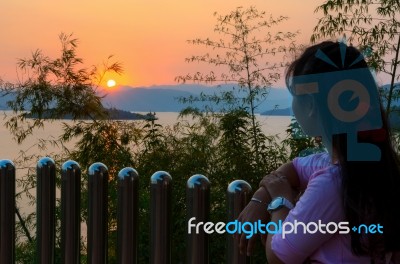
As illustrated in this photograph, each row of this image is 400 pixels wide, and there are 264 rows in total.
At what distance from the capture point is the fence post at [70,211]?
2.01 metres

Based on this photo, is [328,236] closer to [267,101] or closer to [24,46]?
[267,101]

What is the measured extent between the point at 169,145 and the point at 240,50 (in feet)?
2.77

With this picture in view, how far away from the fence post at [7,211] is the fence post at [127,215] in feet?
1.46

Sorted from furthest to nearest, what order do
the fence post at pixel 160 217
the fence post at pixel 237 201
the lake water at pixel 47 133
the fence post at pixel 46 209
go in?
the lake water at pixel 47 133
the fence post at pixel 46 209
the fence post at pixel 160 217
the fence post at pixel 237 201

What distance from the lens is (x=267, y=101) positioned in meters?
4.30

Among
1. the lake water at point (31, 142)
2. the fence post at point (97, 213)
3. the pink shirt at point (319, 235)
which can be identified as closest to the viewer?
the pink shirt at point (319, 235)

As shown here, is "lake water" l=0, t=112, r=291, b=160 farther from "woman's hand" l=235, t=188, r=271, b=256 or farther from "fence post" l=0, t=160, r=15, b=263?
"woman's hand" l=235, t=188, r=271, b=256

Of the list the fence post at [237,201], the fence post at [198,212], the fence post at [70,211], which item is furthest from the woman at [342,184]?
the fence post at [70,211]

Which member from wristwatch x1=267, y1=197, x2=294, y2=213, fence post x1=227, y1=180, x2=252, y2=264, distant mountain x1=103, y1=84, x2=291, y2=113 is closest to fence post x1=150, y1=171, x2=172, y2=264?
fence post x1=227, y1=180, x2=252, y2=264

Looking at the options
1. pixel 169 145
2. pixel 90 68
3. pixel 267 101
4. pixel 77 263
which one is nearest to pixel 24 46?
pixel 90 68

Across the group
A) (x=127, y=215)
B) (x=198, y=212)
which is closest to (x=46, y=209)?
(x=127, y=215)

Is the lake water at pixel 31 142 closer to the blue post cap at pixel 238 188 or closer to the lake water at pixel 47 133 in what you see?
the lake water at pixel 47 133

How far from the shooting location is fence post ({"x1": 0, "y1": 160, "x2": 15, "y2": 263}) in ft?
6.95

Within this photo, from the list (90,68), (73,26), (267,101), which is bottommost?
(267,101)
